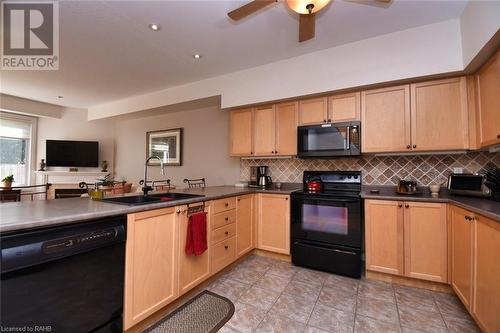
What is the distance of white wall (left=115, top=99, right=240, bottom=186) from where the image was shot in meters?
3.82

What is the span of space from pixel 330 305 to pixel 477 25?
2543 millimetres

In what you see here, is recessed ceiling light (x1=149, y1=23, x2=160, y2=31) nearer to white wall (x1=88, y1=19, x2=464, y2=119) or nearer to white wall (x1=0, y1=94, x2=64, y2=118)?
white wall (x1=88, y1=19, x2=464, y2=119)

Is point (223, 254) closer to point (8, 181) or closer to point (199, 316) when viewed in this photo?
point (199, 316)

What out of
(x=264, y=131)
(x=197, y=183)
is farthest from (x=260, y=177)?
(x=197, y=183)

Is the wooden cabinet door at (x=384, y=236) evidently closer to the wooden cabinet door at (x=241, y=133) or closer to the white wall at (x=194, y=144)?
the wooden cabinet door at (x=241, y=133)

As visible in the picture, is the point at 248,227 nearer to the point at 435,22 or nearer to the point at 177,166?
the point at 177,166

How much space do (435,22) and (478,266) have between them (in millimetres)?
2164

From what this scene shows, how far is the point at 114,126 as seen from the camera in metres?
5.48

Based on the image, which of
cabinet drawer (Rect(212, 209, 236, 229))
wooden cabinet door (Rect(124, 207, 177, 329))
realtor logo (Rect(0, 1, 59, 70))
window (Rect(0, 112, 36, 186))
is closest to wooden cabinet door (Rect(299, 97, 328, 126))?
cabinet drawer (Rect(212, 209, 236, 229))

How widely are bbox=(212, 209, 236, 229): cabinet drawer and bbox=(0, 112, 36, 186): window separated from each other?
497 cm

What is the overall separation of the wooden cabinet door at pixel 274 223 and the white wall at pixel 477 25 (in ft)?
6.97

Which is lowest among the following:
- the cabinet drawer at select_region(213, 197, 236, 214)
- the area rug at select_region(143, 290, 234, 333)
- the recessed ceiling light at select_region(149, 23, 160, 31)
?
the area rug at select_region(143, 290, 234, 333)

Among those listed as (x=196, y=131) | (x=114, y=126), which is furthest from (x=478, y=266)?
(x=114, y=126)

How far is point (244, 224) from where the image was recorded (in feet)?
8.90
